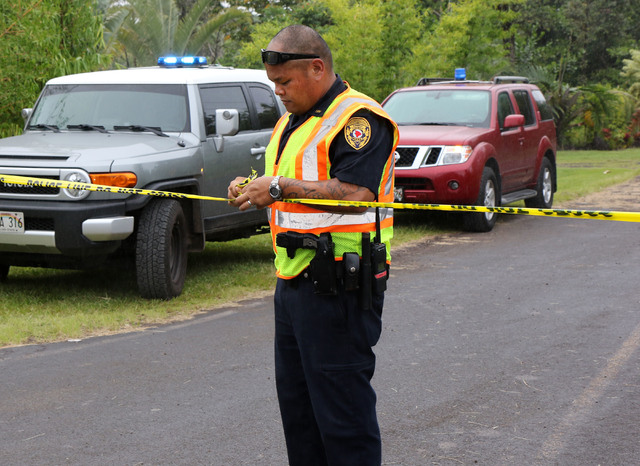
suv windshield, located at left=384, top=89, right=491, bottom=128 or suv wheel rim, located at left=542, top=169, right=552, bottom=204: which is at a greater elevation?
suv windshield, located at left=384, top=89, right=491, bottom=128

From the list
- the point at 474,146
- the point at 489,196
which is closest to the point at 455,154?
the point at 474,146

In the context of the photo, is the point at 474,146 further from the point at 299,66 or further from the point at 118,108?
the point at 299,66

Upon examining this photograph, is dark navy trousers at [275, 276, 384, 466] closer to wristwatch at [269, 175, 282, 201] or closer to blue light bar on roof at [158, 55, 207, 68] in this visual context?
wristwatch at [269, 175, 282, 201]

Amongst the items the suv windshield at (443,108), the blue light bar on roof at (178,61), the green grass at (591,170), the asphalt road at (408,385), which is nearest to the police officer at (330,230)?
the asphalt road at (408,385)

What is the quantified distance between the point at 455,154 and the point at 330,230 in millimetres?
9010

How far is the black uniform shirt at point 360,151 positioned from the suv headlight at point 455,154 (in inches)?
349

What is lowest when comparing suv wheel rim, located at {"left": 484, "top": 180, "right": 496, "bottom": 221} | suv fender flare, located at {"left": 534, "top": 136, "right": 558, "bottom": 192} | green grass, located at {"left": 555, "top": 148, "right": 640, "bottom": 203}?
green grass, located at {"left": 555, "top": 148, "right": 640, "bottom": 203}

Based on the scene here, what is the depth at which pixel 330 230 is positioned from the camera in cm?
336

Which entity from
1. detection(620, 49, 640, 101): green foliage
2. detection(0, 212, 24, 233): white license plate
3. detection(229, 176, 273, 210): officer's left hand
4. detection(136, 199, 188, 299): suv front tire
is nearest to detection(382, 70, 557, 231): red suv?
detection(136, 199, 188, 299): suv front tire

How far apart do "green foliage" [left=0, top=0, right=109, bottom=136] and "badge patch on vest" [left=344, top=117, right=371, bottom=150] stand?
821cm

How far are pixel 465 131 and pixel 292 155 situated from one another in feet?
31.3

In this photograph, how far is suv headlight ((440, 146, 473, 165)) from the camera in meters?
12.1

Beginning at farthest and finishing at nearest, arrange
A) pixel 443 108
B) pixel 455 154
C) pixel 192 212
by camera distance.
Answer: pixel 443 108 < pixel 455 154 < pixel 192 212

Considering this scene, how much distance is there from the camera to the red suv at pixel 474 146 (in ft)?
39.7
